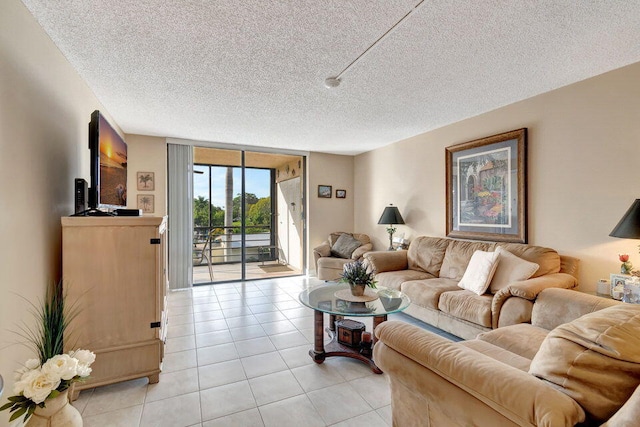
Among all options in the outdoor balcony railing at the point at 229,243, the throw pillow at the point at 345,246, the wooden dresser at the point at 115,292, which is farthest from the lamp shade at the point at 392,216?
the wooden dresser at the point at 115,292

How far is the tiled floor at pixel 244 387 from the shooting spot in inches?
70.2

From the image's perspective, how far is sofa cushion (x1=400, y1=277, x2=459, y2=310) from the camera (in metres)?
2.94

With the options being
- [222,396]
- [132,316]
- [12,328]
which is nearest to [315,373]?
[222,396]

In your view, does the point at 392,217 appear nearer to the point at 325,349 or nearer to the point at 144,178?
the point at 325,349

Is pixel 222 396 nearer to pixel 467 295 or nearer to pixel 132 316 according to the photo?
pixel 132 316

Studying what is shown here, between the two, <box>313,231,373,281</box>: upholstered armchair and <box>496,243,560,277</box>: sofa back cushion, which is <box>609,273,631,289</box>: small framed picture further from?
<box>313,231,373,281</box>: upholstered armchair

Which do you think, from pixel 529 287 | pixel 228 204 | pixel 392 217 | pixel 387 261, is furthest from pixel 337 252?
pixel 529 287

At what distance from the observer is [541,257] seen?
8.90 feet

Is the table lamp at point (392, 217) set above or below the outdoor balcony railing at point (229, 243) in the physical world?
above

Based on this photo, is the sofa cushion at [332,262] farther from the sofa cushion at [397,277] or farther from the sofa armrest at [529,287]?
the sofa armrest at [529,287]

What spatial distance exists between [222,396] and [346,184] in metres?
4.54

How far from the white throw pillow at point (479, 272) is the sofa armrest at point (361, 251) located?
180cm

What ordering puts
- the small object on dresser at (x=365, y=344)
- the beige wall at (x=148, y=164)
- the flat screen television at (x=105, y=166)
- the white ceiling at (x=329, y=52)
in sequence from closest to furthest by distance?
the white ceiling at (x=329, y=52)
the flat screen television at (x=105, y=166)
the small object on dresser at (x=365, y=344)
the beige wall at (x=148, y=164)

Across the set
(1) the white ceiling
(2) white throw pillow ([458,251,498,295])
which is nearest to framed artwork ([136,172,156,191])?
(1) the white ceiling
